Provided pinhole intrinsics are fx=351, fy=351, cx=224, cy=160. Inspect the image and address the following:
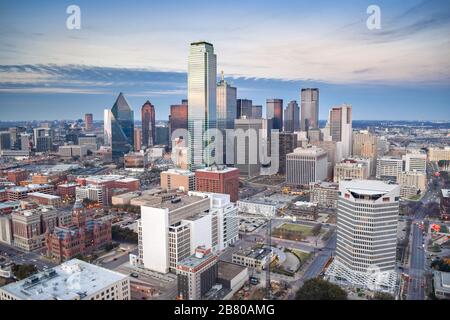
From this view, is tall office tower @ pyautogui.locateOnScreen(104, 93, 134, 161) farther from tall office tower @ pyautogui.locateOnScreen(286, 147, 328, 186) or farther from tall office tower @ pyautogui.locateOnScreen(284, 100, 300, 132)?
tall office tower @ pyautogui.locateOnScreen(286, 147, 328, 186)

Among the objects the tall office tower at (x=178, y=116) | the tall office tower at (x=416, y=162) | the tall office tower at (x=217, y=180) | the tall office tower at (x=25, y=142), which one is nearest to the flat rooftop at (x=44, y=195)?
the tall office tower at (x=217, y=180)

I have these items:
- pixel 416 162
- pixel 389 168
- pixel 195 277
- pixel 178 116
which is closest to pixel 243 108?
pixel 178 116

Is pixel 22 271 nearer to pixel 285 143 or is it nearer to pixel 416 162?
pixel 285 143

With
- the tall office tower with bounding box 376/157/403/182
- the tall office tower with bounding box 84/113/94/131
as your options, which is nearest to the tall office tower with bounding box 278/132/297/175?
the tall office tower with bounding box 376/157/403/182

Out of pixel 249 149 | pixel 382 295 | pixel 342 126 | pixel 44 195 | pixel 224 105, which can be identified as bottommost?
pixel 382 295

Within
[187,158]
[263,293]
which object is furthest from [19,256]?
[187,158]

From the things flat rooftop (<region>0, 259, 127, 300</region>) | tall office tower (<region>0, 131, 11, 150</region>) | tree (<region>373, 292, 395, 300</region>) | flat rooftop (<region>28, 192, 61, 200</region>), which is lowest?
tree (<region>373, 292, 395, 300</region>)
